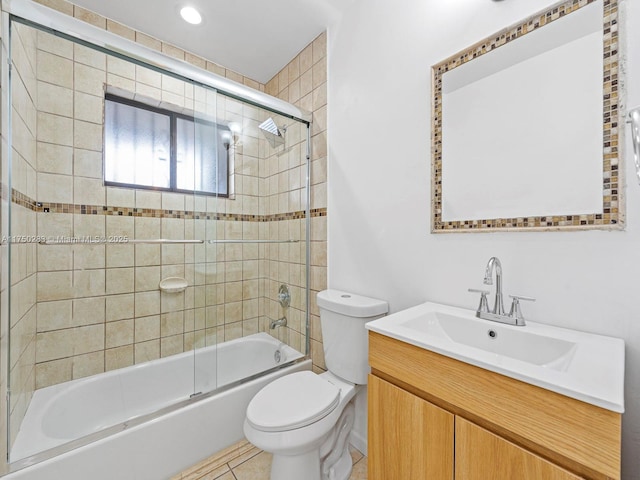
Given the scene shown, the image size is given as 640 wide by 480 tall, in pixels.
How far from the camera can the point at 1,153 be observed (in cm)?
104

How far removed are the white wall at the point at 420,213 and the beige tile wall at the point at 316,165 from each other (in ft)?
0.25

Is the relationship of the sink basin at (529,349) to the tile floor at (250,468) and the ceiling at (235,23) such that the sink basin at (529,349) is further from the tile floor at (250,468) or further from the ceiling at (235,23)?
the ceiling at (235,23)

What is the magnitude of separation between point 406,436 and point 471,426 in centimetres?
23

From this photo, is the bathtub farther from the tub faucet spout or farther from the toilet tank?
the toilet tank

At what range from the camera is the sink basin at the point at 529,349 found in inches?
23.1

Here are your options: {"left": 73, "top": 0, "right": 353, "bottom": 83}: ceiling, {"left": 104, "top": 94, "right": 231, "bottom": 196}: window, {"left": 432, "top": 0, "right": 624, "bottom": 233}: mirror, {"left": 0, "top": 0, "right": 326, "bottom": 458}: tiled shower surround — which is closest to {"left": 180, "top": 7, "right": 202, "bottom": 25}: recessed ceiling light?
{"left": 73, "top": 0, "right": 353, "bottom": 83}: ceiling

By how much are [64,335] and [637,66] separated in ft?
8.68

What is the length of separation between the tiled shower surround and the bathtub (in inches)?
3.4

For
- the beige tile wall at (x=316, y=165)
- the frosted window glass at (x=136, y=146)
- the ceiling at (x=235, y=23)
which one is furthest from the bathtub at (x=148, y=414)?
the ceiling at (x=235, y=23)

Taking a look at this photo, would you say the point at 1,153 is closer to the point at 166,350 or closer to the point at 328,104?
the point at 166,350

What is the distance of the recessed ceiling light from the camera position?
167cm

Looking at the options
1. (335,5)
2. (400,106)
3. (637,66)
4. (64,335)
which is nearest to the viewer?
(637,66)

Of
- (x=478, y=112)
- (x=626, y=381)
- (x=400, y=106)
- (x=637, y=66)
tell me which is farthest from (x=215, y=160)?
(x=626, y=381)

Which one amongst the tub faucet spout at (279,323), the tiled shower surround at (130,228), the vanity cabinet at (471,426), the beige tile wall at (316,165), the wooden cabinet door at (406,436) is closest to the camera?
the vanity cabinet at (471,426)
